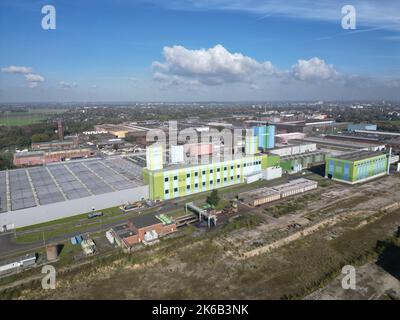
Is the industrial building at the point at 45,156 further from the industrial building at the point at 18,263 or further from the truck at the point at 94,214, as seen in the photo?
the industrial building at the point at 18,263

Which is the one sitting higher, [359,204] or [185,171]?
[185,171]

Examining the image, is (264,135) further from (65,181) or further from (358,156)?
(65,181)

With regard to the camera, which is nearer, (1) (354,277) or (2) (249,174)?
(1) (354,277)

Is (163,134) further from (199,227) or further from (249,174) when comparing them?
(199,227)

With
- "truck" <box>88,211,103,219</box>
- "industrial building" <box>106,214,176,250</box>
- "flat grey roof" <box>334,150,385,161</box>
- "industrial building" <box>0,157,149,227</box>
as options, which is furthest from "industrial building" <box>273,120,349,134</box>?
"truck" <box>88,211,103,219</box>

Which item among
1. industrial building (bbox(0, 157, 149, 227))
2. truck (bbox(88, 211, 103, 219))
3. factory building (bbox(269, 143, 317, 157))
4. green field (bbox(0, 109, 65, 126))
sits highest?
green field (bbox(0, 109, 65, 126))

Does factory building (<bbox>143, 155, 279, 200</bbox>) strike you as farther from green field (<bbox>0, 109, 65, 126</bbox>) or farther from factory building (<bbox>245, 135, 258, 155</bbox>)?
green field (<bbox>0, 109, 65, 126</bbox>)

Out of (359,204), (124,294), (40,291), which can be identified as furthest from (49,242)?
(359,204)
